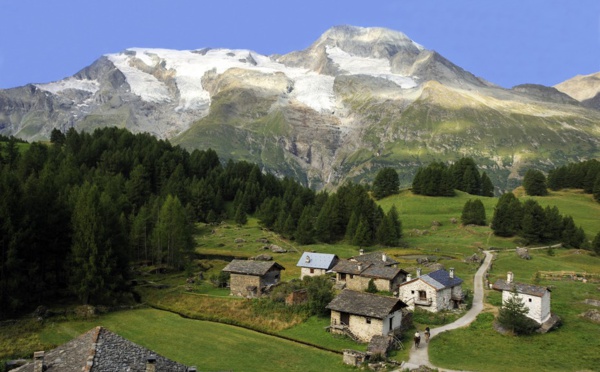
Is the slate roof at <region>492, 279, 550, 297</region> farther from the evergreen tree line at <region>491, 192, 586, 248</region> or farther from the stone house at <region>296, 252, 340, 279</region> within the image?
the evergreen tree line at <region>491, 192, 586, 248</region>

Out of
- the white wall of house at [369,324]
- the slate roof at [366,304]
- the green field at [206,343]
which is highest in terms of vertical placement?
the slate roof at [366,304]

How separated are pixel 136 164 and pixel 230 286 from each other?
88.5 metres

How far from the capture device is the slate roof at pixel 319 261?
8050 cm

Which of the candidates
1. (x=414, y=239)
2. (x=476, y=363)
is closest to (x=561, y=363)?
(x=476, y=363)

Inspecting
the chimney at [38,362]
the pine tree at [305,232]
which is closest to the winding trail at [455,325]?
the chimney at [38,362]

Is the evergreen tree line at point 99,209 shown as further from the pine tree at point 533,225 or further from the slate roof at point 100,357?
the pine tree at point 533,225

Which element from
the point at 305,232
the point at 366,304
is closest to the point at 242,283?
the point at 366,304

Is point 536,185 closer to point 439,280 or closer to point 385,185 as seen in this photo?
point 385,185

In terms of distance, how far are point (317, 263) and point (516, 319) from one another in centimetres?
3766

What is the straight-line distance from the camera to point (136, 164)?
14912 centimetres

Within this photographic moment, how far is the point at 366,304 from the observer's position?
177ft

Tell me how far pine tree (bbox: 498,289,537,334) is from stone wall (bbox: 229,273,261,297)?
120 feet

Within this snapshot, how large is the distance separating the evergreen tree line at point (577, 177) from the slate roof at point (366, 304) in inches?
5005

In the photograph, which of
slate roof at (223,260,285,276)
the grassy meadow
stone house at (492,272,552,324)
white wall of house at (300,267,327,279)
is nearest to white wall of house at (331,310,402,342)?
the grassy meadow
